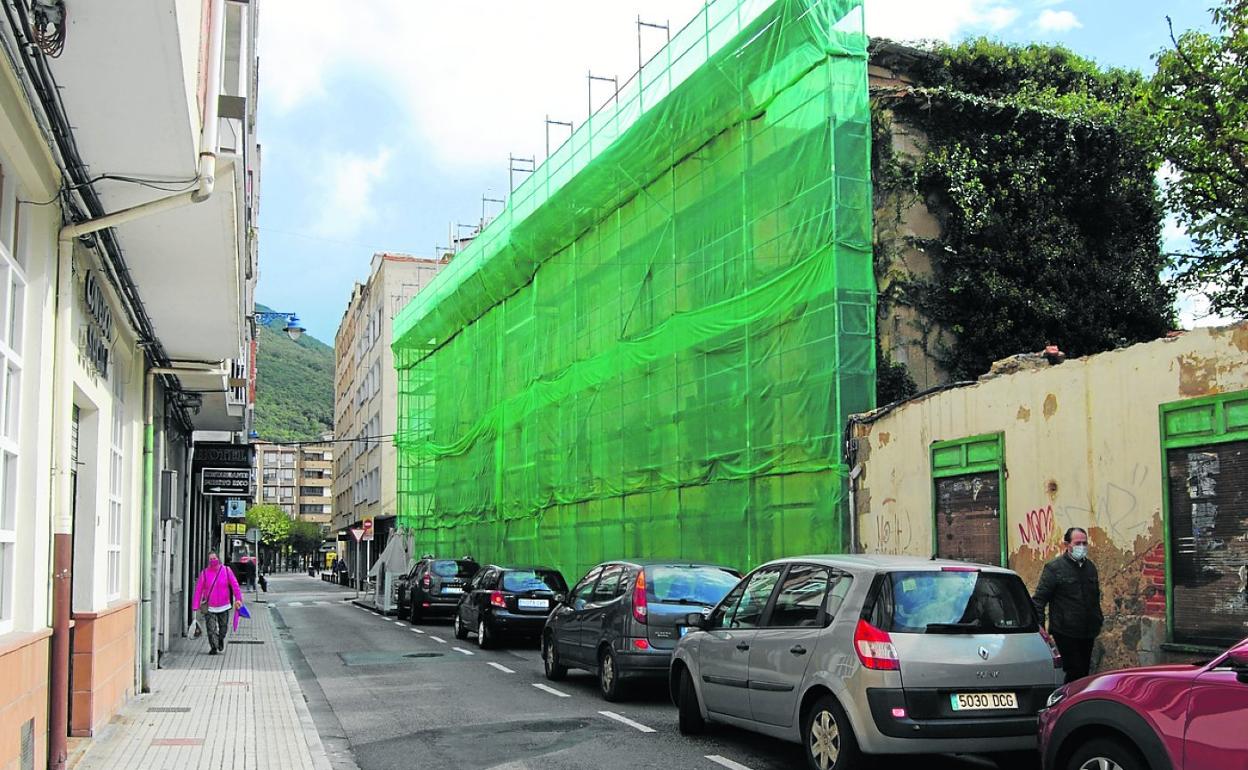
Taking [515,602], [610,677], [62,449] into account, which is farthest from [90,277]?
[515,602]

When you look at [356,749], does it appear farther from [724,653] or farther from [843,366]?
[843,366]

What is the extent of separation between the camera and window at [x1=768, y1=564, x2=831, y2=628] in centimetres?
855

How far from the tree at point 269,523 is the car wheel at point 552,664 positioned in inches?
4196

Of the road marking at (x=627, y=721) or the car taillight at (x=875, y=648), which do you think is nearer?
the car taillight at (x=875, y=648)

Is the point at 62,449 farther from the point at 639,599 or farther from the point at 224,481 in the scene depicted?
the point at 224,481

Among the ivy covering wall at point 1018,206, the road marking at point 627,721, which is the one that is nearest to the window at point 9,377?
the road marking at point 627,721

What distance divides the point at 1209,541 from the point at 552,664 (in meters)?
8.00

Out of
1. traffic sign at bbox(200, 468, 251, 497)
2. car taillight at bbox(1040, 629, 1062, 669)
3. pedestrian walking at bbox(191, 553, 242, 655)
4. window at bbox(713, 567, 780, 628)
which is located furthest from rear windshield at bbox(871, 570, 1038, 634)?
traffic sign at bbox(200, 468, 251, 497)

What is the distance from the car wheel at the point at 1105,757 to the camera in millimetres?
6160

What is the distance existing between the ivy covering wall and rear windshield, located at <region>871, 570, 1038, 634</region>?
36.4 feet

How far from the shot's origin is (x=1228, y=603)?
10195 millimetres

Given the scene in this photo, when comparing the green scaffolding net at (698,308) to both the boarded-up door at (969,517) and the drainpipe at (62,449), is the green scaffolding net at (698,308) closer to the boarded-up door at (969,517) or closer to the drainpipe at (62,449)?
the boarded-up door at (969,517)

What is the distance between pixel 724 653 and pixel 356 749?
10.8ft

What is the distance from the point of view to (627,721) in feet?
37.0
